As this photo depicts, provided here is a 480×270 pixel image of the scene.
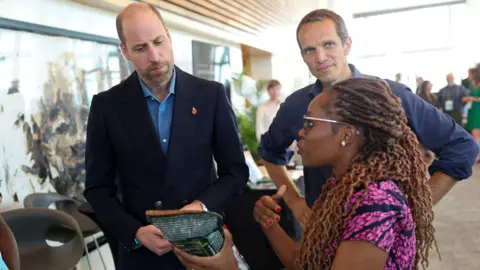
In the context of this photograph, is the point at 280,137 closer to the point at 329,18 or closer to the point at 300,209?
the point at 300,209

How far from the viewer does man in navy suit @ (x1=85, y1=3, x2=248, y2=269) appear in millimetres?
1743

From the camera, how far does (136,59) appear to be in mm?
1744

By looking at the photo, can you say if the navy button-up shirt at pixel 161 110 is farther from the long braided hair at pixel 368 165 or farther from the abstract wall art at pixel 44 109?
the abstract wall art at pixel 44 109

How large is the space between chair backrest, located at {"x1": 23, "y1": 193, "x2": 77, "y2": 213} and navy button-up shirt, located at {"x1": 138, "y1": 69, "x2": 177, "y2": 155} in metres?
1.64

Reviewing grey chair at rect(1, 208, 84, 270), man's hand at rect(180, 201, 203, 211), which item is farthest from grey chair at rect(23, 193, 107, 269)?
man's hand at rect(180, 201, 203, 211)

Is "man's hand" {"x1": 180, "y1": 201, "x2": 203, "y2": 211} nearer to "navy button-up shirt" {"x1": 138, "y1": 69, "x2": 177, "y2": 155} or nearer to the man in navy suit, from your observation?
the man in navy suit

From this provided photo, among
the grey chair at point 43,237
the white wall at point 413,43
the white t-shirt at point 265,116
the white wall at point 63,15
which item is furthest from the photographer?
the white wall at point 413,43

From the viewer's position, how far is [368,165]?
4.48 ft

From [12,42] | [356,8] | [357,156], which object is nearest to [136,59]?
[357,156]

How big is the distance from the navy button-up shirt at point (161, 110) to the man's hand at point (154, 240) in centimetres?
38

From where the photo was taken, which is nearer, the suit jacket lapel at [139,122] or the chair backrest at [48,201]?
the suit jacket lapel at [139,122]

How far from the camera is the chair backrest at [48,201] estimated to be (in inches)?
121

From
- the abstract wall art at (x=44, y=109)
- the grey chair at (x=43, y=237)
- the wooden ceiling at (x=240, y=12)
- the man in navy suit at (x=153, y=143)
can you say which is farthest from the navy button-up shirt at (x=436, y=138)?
the wooden ceiling at (x=240, y=12)

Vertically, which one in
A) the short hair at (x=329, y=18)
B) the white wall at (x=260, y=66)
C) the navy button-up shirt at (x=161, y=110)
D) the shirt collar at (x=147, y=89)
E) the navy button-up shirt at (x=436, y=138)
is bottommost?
the navy button-up shirt at (x=436, y=138)
